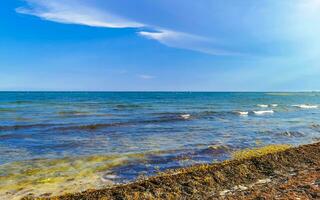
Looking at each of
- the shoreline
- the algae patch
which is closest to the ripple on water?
the shoreline

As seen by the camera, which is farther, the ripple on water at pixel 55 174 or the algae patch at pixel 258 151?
the algae patch at pixel 258 151

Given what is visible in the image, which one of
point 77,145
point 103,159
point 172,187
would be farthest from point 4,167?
point 172,187

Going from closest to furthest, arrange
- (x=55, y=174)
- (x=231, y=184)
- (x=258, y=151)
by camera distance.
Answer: (x=231, y=184) → (x=55, y=174) → (x=258, y=151)

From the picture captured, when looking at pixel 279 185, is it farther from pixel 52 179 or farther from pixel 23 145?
pixel 23 145

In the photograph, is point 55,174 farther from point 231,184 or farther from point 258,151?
point 258,151

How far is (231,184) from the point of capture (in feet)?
27.9

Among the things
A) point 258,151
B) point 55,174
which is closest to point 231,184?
point 55,174

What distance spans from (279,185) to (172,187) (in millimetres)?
2814

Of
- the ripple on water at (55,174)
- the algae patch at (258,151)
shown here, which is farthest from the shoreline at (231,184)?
the algae patch at (258,151)

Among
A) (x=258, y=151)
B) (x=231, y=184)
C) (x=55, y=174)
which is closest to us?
Answer: (x=231, y=184)

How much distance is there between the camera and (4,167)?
37.5 feet

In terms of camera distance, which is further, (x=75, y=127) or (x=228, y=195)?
(x=75, y=127)

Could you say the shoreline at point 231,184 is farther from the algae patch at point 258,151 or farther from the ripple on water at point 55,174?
the algae patch at point 258,151

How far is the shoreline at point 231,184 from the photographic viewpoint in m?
7.65
